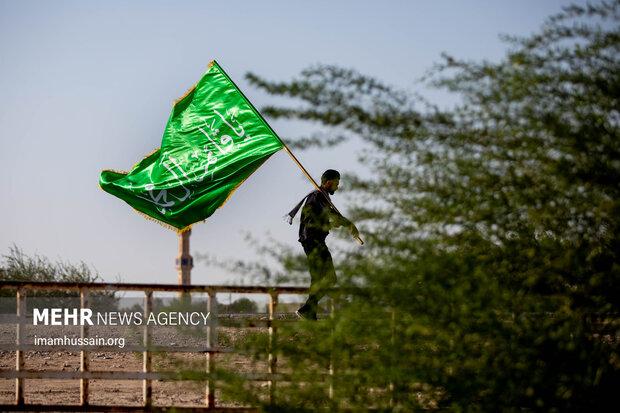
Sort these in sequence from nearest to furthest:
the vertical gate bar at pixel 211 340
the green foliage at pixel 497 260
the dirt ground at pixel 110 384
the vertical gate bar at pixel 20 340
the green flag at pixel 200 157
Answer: the green foliage at pixel 497 260 → the vertical gate bar at pixel 211 340 → the vertical gate bar at pixel 20 340 → the dirt ground at pixel 110 384 → the green flag at pixel 200 157

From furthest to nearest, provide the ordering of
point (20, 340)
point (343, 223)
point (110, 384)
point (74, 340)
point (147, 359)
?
1. point (74, 340)
2. point (110, 384)
3. point (20, 340)
4. point (147, 359)
5. point (343, 223)

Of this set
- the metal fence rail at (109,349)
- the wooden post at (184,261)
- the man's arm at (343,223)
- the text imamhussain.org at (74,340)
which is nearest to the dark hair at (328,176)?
the metal fence rail at (109,349)

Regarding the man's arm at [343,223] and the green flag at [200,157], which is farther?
the green flag at [200,157]

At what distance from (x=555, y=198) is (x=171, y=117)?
25.2 feet

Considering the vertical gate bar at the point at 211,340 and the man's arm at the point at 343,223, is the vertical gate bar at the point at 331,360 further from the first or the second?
the vertical gate bar at the point at 211,340

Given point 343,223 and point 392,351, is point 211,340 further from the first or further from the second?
point 392,351

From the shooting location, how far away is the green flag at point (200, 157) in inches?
465

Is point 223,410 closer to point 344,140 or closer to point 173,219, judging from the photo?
point 173,219

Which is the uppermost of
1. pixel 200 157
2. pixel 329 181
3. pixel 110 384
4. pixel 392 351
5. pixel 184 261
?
pixel 184 261

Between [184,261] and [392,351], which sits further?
[184,261]

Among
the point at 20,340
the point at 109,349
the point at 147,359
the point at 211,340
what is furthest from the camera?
the point at 109,349

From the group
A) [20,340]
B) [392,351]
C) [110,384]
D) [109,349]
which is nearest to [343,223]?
[392,351]

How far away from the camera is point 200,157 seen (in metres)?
12.0

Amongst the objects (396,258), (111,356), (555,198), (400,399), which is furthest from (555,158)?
(111,356)
